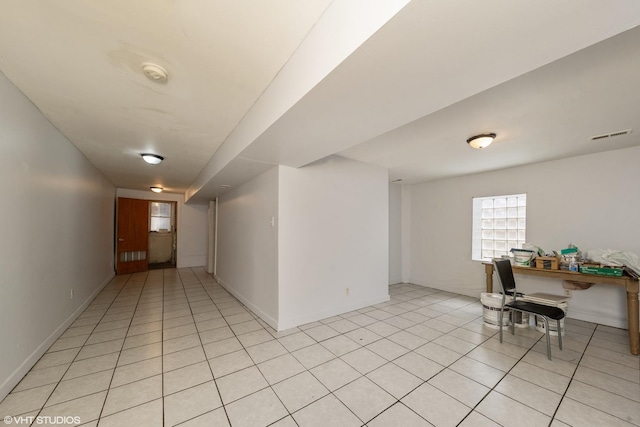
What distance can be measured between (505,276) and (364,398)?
2.40m

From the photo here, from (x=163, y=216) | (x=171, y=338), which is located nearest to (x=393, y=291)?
(x=171, y=338)

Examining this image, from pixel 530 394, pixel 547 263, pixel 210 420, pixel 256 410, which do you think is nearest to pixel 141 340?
pixel 210 420

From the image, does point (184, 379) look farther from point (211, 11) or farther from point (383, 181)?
point (383, 181)

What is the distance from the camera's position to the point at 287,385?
1958 millimetres

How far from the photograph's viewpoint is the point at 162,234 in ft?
27.9

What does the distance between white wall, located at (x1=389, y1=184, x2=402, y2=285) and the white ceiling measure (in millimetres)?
2758

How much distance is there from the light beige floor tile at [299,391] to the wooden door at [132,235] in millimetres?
6693

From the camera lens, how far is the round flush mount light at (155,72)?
1.63 metres

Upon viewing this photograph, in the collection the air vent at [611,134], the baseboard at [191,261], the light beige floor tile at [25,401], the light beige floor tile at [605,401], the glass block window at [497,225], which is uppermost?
the air vent at [611,134]

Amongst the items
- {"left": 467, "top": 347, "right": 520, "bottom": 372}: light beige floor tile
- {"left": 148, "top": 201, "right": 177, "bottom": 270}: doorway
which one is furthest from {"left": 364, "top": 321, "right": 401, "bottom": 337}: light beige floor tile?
{"left": 148, "top": 201, "right": 177, "bottom": 270}: doorway

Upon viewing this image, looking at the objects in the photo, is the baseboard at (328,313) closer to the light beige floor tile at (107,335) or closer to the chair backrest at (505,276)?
the chair backrest at (505,276)

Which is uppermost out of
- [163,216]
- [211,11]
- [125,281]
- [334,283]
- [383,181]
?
[211,11]

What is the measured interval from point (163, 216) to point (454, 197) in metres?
9.50

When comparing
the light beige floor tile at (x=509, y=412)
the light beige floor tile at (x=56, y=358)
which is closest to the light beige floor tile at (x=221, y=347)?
the light beige floor tile at (x=56, y=358)
